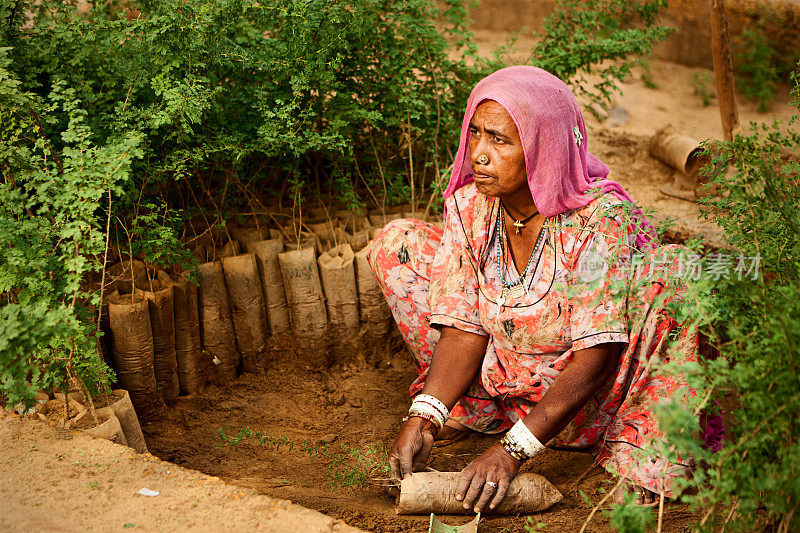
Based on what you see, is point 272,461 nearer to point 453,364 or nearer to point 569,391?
point 453,364

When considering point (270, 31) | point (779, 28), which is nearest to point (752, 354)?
point (270, 31)

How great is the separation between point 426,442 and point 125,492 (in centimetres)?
110

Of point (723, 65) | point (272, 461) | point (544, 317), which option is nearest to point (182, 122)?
point (272, 461)

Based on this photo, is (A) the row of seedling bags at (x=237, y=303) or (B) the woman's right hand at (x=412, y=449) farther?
(A) the row of seedling bags at (x=237, y=303)

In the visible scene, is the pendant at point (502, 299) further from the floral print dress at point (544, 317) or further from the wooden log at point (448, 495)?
the wooden log at point (448, 495)

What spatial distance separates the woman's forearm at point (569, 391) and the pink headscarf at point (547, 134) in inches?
18.3

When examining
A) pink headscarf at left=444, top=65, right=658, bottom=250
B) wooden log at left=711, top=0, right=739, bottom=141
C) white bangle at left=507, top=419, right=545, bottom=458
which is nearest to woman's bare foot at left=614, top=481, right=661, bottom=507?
white bangle at left=507, top=419, right=545, bottom=458

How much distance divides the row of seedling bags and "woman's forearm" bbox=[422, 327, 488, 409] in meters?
1.07

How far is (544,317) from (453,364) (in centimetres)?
44

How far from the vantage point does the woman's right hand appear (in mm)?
2809

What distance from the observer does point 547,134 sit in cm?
275

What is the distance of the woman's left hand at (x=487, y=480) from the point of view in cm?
268

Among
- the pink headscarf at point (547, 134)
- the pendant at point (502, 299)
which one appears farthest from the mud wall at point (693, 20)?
the pendant at point (502, 299)

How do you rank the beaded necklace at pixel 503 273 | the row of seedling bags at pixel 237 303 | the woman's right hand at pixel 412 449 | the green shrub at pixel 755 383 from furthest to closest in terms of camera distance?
the row of seedling bags at pixel 237 303 → the beaded necklace at pixel 503 273 → the woman's right hand at pixel 412 449 → the green shrub at pixel 755 383
